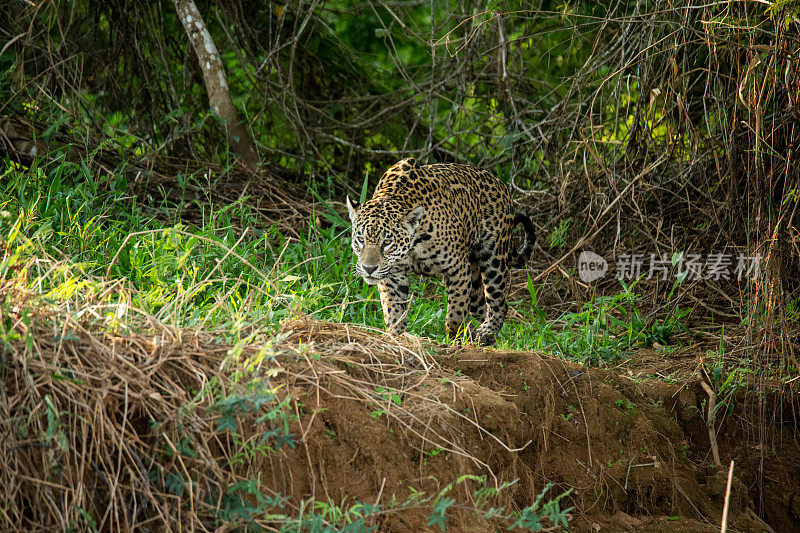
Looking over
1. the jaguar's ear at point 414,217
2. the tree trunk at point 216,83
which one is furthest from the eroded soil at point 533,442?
the tree trunk at point 216,83

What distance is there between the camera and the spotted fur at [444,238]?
5402 mm

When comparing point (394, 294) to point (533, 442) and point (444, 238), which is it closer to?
point (444, 238)

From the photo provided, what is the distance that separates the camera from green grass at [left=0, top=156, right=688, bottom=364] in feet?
16.7

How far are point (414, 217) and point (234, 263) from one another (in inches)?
52.6

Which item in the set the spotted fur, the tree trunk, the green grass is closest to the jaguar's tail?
the spotted fur

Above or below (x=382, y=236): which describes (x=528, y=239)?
below

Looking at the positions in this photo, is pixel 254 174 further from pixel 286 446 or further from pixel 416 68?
pixel 286 446

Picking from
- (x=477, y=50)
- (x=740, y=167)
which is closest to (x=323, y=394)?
(x=740, y=167)

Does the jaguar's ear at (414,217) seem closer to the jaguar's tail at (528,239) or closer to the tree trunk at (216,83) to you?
the jaguar's tail at (528,239)

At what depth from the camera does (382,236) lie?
5.35 meters

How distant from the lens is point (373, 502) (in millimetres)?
3338

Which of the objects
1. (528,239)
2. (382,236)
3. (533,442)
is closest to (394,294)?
(382,236)

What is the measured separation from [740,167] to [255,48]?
512cm

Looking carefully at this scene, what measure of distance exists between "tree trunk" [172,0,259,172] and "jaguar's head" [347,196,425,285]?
267cm
